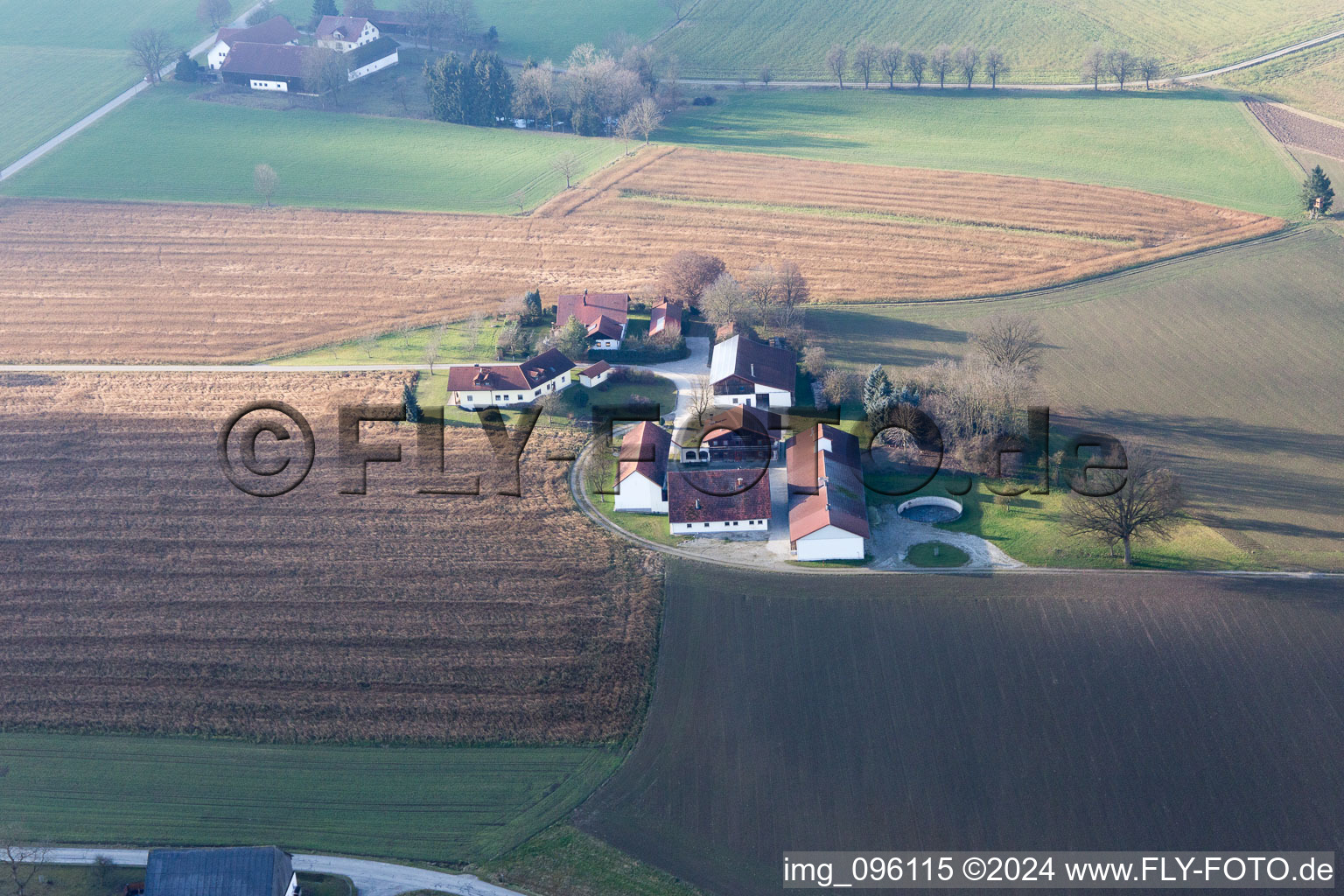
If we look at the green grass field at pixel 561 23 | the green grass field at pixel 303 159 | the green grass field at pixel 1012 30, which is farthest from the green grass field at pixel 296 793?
the green grass field at pixel 561 23

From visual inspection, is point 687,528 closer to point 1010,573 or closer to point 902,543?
point 902,543

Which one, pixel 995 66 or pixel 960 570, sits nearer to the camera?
pixel 960 570

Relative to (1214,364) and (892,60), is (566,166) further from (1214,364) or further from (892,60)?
(1214,364)

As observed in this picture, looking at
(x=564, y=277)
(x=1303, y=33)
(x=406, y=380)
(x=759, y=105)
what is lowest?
(x=406, y=380)

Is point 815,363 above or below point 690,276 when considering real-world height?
below

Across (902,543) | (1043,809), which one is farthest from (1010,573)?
(1043,809)

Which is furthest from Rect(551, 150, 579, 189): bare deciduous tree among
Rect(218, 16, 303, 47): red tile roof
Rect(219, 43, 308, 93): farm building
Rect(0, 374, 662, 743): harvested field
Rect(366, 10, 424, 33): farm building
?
Rect(0, 374, 662, 743): harvested field

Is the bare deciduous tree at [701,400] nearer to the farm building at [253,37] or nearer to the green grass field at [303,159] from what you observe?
the green grass field at [303,159]

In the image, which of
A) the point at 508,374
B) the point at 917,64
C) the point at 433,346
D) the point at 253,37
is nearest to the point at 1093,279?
the point at 508,374
